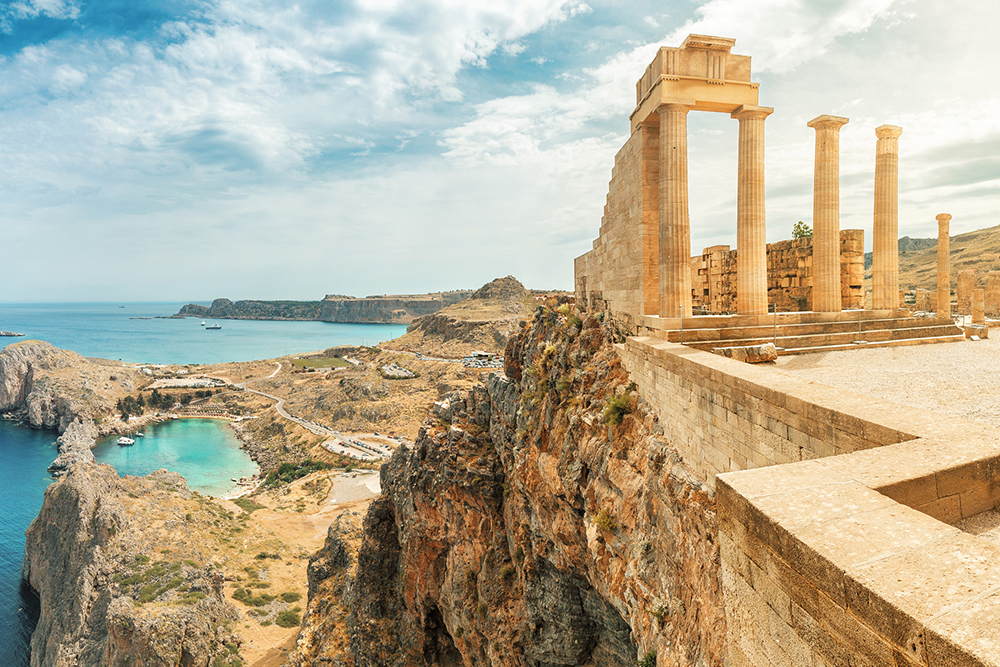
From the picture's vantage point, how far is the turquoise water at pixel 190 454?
70.2 metres

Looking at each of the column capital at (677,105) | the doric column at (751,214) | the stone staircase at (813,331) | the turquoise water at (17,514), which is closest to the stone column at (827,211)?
the stone staircase at (813,331)

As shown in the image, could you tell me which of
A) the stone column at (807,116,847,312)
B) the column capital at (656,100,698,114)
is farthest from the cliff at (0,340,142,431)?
the stone column at (807,116,847,312)

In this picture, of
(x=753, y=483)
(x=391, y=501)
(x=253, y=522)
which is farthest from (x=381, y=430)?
(x=753, y=483)

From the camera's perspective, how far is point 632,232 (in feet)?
47.4

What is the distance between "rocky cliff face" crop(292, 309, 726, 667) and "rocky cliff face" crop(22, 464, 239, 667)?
8595mm

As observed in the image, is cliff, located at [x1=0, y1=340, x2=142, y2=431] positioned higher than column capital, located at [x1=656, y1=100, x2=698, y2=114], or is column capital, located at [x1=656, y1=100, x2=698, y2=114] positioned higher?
column capital, located at [x1=656, y1=100, x2=698, y2=114]

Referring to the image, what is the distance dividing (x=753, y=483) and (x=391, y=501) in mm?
25124

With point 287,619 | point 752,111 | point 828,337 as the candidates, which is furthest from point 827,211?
point 287,619

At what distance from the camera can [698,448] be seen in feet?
25.9

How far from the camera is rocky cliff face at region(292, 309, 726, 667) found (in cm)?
808

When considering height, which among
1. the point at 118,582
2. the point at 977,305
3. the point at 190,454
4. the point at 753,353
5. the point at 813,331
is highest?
the point at 977,305

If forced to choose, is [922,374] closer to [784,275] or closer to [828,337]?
[828,337]

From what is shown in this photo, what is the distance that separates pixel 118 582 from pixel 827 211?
4552cm

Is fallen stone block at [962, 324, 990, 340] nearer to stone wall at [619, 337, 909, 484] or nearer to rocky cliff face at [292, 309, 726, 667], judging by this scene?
rocky cliff face at [292, 309, 726, 667]
